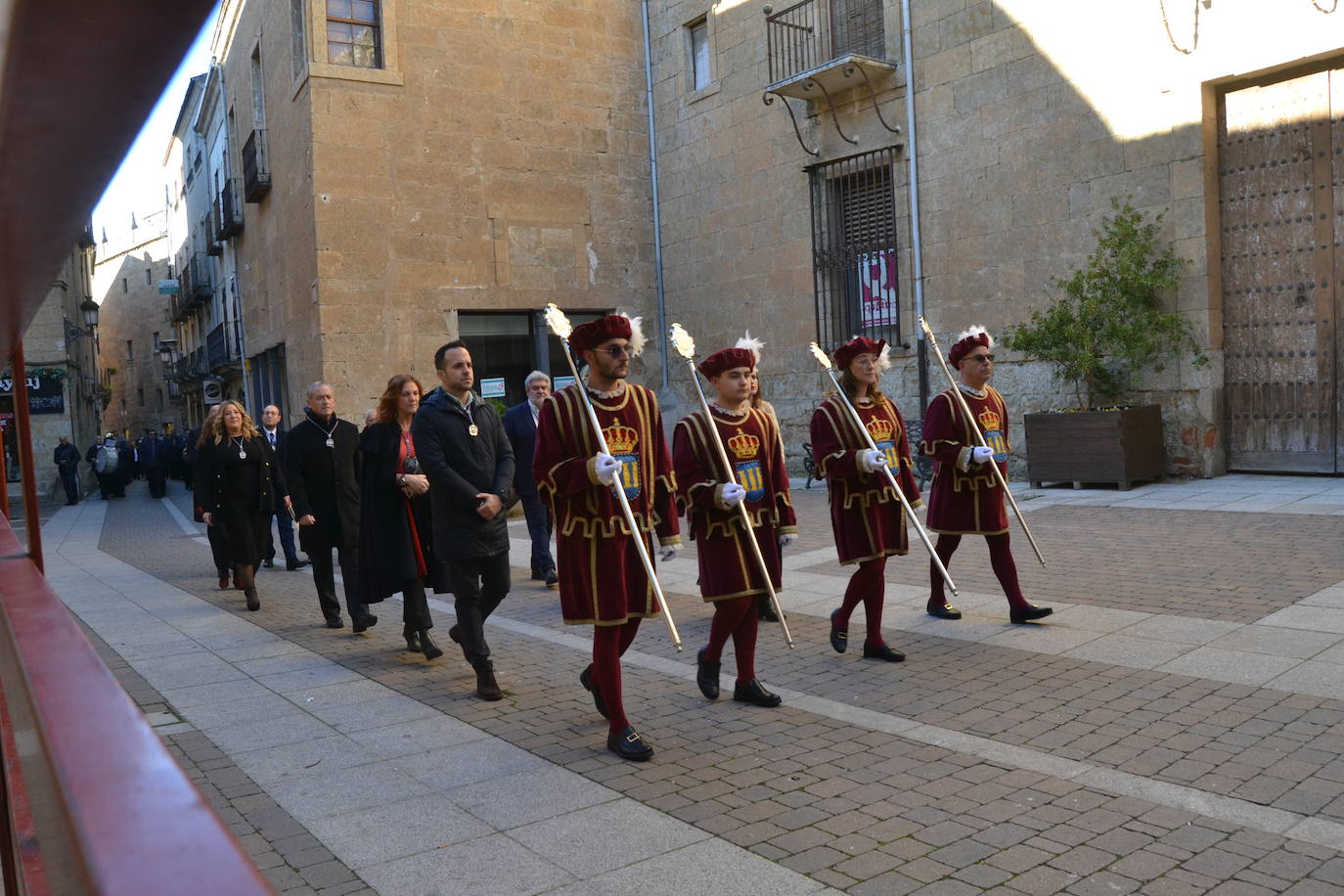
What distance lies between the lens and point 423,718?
18.5 ft

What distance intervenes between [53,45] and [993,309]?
1549 cm

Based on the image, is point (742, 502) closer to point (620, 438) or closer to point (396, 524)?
point (620, 438)

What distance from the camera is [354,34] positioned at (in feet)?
62.0

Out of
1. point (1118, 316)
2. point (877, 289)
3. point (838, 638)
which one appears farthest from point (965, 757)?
point (877, 289)

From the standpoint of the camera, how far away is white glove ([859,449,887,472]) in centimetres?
611

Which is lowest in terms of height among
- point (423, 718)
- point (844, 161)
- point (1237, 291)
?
point (423, 718)

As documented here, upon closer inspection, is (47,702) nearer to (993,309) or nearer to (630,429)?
(630,429)

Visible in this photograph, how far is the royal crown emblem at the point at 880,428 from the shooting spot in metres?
6.54

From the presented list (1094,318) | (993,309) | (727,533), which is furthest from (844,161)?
(727,533)

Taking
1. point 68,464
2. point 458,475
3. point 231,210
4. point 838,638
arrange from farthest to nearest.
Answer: point 68,464 → point 231,210 → point 838,638 → point 458,475

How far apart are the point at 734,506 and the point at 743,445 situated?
403 millimetres

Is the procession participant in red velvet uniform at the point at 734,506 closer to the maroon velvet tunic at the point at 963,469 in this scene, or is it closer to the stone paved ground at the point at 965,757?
the stone paved ground at the point at 965,757

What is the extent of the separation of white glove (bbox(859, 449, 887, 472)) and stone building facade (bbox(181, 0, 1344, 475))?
8.69m

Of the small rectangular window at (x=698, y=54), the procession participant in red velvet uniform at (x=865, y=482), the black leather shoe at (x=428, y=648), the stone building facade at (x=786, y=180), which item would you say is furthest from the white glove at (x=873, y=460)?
the small rectangular window at (x=698, y=54)
